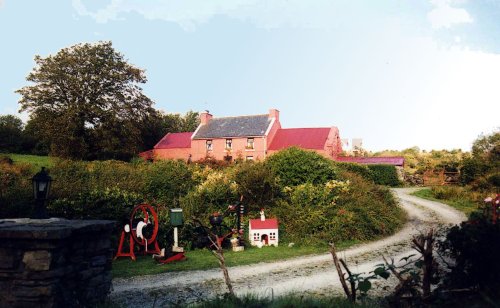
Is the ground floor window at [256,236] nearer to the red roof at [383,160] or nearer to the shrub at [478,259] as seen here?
the shrub at [478,259]

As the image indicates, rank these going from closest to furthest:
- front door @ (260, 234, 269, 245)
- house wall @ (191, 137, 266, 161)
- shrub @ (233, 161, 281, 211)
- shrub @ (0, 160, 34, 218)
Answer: shrub @ (0, 160, 34, 218)
front door @ (260, 234, 269, 245)
shrub @ (233, 161, 281, 211)
house wall @ (191, 137, 266, 161)

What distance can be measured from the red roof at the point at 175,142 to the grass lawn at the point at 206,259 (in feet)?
102

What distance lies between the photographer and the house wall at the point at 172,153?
41125 mm

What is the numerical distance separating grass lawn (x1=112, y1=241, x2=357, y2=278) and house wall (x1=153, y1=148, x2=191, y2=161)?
30.3 m

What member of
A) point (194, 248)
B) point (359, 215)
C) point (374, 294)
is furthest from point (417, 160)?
point (374, 294)

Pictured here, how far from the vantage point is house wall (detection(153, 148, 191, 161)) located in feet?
135

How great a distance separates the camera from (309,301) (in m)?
4.48

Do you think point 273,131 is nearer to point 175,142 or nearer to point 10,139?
point 175,142

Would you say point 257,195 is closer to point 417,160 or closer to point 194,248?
point 194,248

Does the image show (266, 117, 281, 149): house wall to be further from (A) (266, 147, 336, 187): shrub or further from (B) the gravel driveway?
(B) the gravel driveway

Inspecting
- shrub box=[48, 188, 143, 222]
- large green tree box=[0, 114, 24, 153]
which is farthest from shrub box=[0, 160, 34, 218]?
large green tree box=[0, 114, 24, 153]

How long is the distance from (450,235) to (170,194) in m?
11.2

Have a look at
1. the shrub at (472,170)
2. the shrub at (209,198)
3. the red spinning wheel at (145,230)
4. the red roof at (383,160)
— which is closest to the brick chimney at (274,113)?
the red roof at (383,160)

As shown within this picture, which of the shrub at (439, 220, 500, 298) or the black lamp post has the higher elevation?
the black lamp post
